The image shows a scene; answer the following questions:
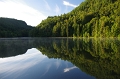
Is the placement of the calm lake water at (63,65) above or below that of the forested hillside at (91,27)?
below

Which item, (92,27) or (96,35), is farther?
(92,27)

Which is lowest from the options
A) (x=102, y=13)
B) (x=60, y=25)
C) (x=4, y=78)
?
(x=4, y=78)

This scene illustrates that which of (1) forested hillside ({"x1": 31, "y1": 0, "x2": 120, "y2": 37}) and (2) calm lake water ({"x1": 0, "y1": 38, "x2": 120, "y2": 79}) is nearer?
(2) calm lake water ({"x1": 0, "y1": 38, "x2": 120, "y2": 79})

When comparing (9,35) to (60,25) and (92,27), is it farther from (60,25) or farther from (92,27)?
(92,27)

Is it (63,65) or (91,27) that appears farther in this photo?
(91,27)

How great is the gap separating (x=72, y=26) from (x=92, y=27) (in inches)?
1247

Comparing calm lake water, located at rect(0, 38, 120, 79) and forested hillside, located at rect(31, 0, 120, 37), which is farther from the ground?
forested hillside, located at rect(31, 0, 120, 37)

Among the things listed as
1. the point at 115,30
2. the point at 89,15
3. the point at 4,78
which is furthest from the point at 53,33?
the point at 4,78

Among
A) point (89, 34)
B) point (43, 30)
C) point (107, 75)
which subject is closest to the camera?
point (107, 75)

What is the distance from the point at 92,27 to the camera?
13162 cm

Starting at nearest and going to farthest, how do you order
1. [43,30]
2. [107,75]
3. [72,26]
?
[107,75]
[72,26]
[43,30]

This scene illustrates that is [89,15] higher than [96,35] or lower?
higher

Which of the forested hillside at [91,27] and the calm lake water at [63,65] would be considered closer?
the calm lake water at [63,65]

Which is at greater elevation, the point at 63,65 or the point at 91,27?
the point at 91,27
